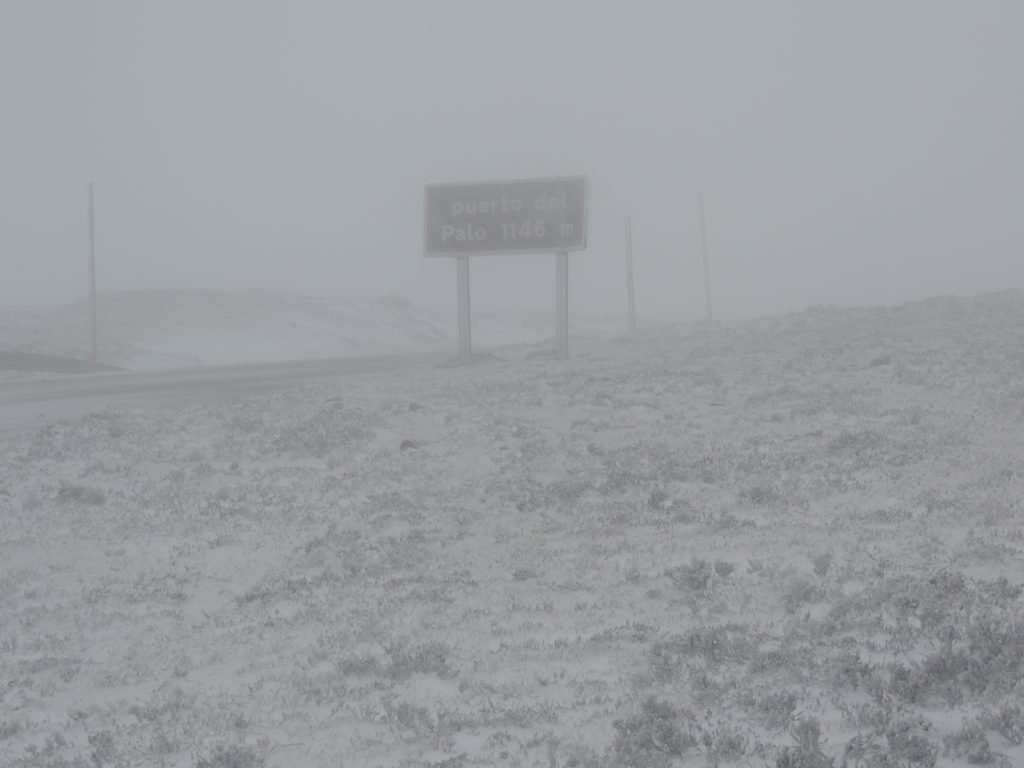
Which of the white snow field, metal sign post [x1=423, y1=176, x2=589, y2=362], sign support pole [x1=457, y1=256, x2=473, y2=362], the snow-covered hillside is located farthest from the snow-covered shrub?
the snow-covered hillside

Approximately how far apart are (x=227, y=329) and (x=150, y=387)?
1710 inches

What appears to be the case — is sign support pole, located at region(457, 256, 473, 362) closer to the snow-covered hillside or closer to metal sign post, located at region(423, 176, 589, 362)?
metal sign post, located at region(423, 176, 589, 362)

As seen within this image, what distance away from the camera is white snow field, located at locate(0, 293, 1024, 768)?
18.9 ft

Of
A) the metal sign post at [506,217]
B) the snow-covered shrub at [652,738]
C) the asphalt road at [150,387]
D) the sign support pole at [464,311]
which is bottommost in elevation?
the snow-covered shrub at [652,738]

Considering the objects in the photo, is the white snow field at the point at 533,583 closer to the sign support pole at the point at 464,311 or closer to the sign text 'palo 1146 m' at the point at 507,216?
A: the sign text 'palo 1146 m' at the point at 507,216

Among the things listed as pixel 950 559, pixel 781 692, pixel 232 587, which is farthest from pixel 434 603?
pixel 950 559

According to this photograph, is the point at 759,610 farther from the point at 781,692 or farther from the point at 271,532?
the point at 271,532

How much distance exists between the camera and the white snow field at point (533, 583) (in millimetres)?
5770

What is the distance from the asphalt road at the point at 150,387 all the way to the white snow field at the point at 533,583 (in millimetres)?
4610

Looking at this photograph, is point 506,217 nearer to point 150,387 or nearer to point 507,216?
point 507,216

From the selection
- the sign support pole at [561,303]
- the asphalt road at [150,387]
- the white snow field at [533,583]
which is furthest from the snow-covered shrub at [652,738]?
the sign support pole at [561,303]

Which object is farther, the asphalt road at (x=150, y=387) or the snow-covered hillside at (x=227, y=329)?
the snow-covered hillside at (x=227, y=329)

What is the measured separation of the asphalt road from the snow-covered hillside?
18.2 m

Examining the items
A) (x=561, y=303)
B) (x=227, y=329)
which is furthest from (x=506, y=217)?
(x=227, y=329)
